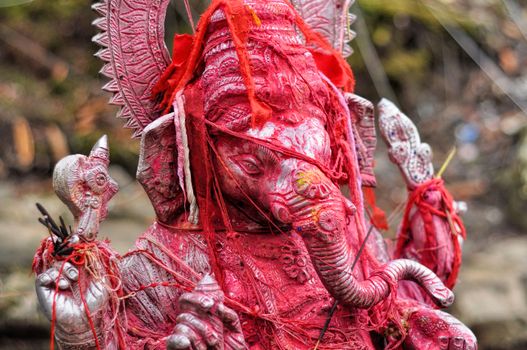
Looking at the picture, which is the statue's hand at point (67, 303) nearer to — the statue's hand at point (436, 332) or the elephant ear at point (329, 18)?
the statue's hand at point (436, 332)

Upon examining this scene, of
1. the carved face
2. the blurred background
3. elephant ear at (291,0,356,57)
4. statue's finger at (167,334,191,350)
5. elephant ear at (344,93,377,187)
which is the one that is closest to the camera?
statue's finger at (167,334,191,350)

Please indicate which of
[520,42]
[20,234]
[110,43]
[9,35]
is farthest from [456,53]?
[110,43]

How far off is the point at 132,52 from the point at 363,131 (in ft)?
2.15

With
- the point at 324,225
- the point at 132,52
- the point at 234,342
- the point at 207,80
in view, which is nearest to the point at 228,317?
the point at 234,342

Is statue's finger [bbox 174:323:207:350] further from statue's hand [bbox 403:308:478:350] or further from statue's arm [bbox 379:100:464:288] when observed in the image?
statue's arm [bbox 379:100:464:288]

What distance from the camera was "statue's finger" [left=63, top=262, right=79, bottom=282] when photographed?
1608 mm

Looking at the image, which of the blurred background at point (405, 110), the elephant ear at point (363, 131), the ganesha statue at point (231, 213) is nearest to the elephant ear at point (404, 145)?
the elephant ear at point (363, 131)

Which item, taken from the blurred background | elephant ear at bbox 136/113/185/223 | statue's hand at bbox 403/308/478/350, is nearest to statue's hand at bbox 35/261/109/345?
elephant ear at bbox 136/113/185/223

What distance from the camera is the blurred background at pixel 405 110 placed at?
5.01 m

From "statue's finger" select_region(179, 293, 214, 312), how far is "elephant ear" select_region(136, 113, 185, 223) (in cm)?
36

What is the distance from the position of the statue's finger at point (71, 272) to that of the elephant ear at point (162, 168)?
345mm

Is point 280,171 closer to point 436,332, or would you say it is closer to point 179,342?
point 179,342

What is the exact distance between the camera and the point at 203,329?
62.8 inches

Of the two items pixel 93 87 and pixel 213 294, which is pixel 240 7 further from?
pixel 93 87
